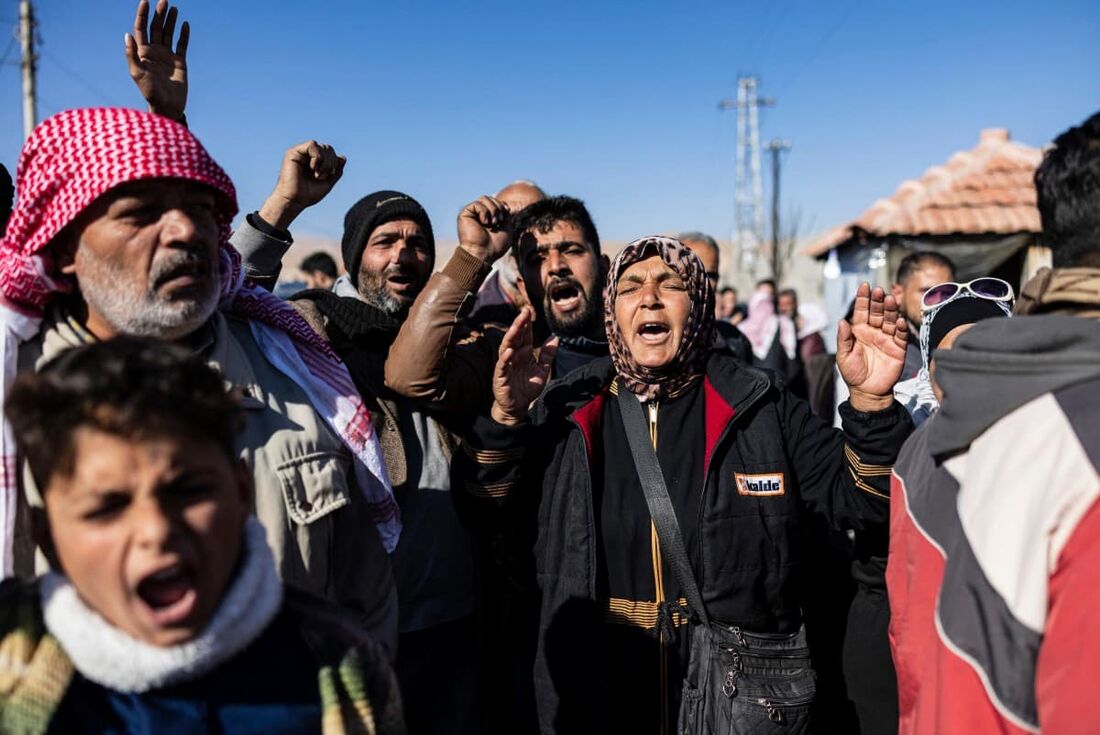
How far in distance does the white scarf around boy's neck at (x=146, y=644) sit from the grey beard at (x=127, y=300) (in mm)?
655

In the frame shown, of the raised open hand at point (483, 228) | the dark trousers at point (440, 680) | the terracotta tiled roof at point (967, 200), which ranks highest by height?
the terracotta tiled roof at point (967, 200)

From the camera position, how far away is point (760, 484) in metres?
2.64

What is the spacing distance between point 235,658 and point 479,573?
159cm

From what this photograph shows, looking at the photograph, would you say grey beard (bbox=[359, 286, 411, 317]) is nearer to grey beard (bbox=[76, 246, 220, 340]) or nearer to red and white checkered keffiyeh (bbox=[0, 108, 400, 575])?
red and white checkered keffiyeh (bbox=[0, 108, 400, 575])

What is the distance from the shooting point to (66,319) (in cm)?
193

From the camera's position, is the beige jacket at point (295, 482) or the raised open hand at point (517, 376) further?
the raised open hand at point (517, 376)

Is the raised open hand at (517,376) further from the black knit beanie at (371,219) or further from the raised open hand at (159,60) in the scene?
the raised open hand at (159,60)

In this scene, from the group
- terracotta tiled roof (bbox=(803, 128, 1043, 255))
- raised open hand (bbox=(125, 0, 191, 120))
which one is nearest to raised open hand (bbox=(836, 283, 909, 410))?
raised open hand (bbox=(125, 0, 191, 120))

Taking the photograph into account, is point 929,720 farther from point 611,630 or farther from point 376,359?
point 376,359

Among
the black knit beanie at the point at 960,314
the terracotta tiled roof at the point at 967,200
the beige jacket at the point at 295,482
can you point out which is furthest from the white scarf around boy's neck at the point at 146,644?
the terracotta tiled roof at the point at 967,200

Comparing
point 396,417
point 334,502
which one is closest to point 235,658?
point 334,502

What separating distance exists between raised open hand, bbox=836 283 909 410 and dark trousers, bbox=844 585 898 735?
78cm

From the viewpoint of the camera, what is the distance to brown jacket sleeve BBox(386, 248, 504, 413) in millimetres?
2652

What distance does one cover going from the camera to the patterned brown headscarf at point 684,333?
2910 mm
